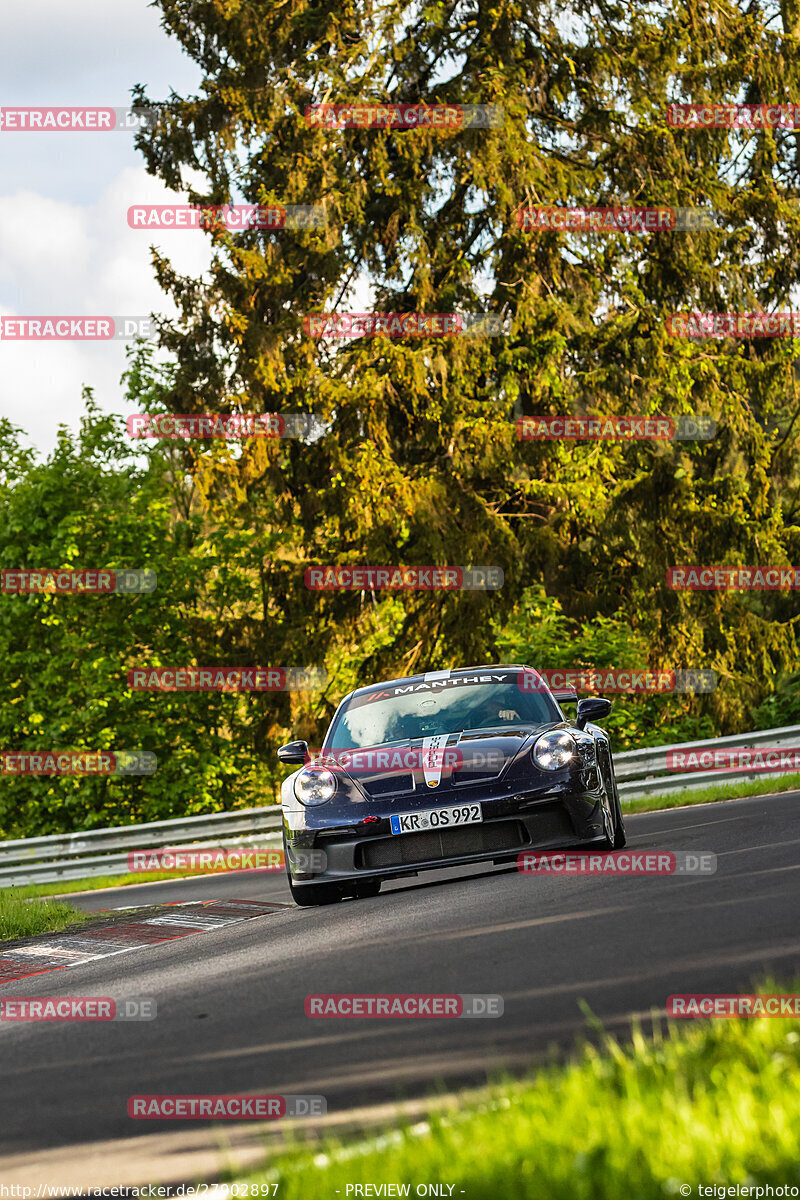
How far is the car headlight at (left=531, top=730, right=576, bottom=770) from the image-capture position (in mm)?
8938

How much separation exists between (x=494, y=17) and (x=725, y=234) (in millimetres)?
5860

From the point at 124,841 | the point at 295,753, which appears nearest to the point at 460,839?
the point at 295,753

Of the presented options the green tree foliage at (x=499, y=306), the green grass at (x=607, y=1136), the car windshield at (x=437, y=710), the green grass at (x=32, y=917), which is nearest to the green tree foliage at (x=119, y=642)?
the green tree foliage at (x=499, y=306)

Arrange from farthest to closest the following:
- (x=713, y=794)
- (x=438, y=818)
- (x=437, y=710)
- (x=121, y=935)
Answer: (x=713, y=794) → (x=121, y=935) → (x=437, y=710) → (x=438, y=818)

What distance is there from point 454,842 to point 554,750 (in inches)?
35.9

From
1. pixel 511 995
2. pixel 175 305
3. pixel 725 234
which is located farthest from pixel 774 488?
pixel 511 995

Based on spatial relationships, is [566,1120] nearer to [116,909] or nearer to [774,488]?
[116,909]

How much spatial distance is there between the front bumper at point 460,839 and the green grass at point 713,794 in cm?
667

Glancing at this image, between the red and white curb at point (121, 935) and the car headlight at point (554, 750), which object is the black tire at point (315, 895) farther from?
the car headlight at point (554, 750)

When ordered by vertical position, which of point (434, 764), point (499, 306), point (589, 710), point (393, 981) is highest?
point (499, 306)

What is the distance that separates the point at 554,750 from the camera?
901 cm

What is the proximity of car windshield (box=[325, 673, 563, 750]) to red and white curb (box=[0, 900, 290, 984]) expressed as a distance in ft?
5.26

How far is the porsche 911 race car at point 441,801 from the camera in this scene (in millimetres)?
8789

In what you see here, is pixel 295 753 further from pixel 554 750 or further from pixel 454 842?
pixel 554 750
